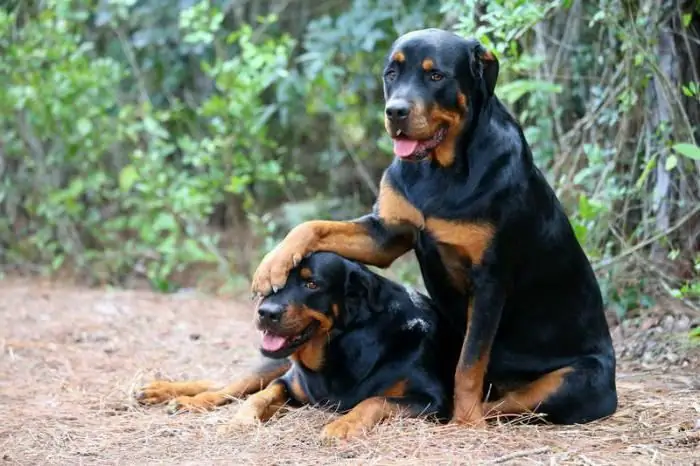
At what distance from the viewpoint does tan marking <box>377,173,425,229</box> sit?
426 cm

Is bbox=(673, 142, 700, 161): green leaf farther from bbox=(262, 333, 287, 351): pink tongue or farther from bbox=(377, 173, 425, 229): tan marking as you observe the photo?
bbox=(262, 333, 287, 351): pink tongue

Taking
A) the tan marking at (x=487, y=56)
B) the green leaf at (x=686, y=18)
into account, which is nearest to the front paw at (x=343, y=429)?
the tan marking at (x=487, y=56)

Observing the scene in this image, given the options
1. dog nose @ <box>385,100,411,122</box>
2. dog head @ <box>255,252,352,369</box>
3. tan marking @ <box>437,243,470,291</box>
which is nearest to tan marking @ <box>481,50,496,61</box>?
dog nose @ <box>385,100,411,122</box>

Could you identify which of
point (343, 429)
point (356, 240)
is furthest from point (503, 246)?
point (343, 429)

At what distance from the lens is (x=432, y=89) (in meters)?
4.07

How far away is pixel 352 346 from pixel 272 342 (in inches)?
14.9

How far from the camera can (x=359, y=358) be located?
15.2 ft

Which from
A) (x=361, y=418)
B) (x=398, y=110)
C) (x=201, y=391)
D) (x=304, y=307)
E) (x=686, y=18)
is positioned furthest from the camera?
(x=686, y=18)

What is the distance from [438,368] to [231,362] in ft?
6.01

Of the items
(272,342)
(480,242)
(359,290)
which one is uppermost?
(480,242)

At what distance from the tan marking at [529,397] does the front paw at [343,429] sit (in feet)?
1.90

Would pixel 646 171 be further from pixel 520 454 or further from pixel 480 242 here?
pixel 520 454

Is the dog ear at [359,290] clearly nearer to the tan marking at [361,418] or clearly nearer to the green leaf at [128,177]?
the tan marking at [361,418]

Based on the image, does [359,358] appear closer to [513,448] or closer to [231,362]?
[513,448]
